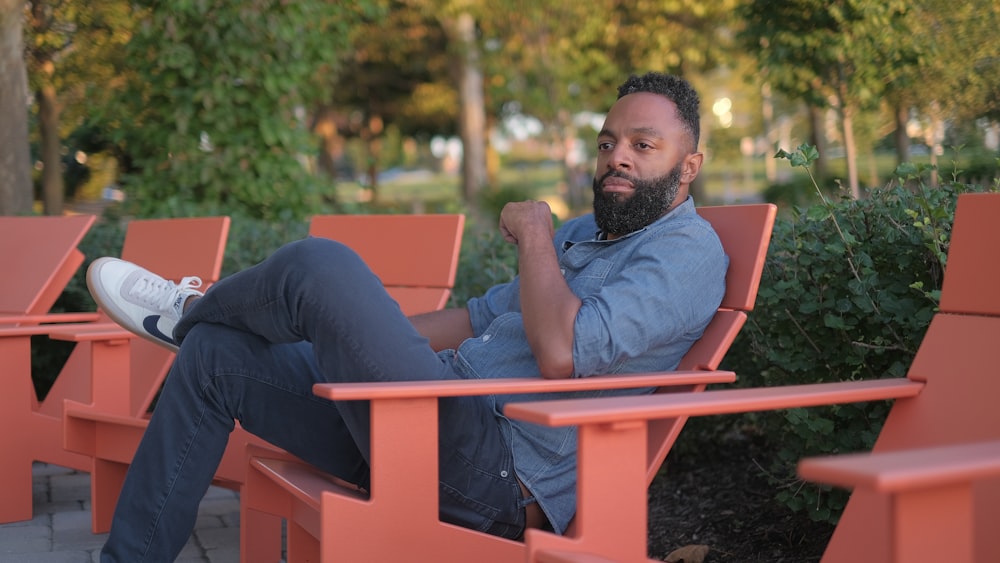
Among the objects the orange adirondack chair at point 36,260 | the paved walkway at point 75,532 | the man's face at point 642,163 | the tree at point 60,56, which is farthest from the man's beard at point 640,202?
the tree at point 60,56

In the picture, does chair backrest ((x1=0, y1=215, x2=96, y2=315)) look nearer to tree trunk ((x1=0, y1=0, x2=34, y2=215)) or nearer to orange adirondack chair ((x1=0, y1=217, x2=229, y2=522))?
orange adirondack chair ((x1=0, y1=217, x2=229, y2=522))

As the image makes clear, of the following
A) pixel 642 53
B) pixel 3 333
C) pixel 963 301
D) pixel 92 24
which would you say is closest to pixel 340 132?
pixel 642 53

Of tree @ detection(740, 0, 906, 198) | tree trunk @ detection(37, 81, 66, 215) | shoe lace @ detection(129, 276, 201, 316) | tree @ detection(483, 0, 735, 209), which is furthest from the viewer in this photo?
tree @ detection(483, 0, 735, 209)

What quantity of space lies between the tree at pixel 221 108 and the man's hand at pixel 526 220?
16.6ft

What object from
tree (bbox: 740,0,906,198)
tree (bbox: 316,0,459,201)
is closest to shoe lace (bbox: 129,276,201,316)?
tree (bbox: 740,0,906,198)

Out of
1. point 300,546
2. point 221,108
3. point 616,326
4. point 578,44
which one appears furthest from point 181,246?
point 578,44

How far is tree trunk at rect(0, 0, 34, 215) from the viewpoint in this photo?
24.0 ft

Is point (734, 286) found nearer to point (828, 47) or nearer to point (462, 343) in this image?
point (462, 343)

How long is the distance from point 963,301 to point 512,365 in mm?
1108

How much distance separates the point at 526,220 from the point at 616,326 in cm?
42

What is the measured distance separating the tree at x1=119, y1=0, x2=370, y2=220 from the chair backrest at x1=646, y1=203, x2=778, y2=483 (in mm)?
5274

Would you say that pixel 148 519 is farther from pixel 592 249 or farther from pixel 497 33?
pixel 497 33

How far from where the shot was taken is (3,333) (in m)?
3.88

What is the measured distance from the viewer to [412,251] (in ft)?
13.3
